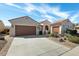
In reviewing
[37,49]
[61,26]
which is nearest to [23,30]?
[61,26]

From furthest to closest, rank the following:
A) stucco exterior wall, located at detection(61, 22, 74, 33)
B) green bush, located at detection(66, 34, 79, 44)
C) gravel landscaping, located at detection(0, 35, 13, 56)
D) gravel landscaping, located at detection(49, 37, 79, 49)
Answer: green bush, located at detection(66, 34, 79, 44), stucco exterior wall, located at detection(61, 22, 74, 33), gravel landscaping, located at detection(49, 37, 79, 49), gravel landscaping, located at detection(0, 35, 13, 56)

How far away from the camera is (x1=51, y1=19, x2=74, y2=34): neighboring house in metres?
7.59

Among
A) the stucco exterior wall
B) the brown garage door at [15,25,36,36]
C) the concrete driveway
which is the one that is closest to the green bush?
the stucco exterior wall

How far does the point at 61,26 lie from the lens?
790cm

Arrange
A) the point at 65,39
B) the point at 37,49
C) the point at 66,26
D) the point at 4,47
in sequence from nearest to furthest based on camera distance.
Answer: the point at 37,49
the point at 4,47
the point at 66,26
the point at 65,39

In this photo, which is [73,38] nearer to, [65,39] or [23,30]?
[65,39]

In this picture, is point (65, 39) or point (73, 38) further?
point (65, 39)

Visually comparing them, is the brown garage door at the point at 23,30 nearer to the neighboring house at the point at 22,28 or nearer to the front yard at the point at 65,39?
the neighboring house at the point at 22,28

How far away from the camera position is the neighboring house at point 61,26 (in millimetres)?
7590

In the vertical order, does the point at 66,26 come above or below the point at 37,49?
above

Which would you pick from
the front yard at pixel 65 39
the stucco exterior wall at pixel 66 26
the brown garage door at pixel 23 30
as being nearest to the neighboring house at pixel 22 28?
the brown garage door at pixel 23 30

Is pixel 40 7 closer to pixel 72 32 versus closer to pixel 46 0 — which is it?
pixel 46 0

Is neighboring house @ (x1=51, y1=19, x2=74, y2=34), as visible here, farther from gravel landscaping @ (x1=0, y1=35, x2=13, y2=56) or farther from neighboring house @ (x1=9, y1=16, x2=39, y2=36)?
neighboring house @ (x1=9, y1=16, x2=39, y2=36)

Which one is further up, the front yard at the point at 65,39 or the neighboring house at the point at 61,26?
the neighboring house at the point at 61,26
